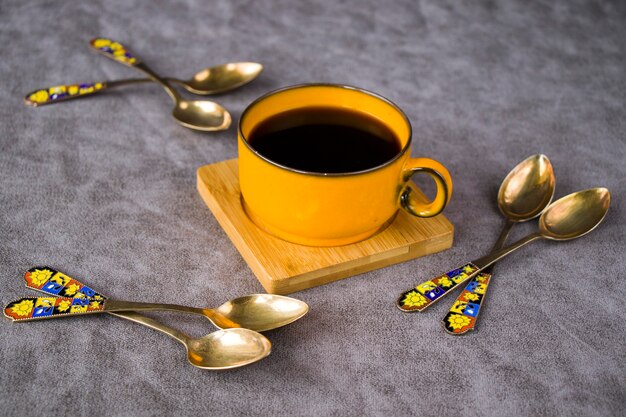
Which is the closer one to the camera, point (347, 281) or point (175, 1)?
point (347, 281)

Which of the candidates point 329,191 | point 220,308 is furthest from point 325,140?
point 220,308

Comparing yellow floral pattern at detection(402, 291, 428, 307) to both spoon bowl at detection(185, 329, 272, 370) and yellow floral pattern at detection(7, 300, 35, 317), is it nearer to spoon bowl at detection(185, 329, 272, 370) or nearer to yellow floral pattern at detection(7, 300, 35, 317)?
spoon bowl at detection(185, 329, 272, 370)

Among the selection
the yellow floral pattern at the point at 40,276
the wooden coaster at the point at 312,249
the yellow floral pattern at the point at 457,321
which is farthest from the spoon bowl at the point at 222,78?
the yellow floral pattern at the point at 457,321

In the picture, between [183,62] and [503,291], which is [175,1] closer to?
[183,62]

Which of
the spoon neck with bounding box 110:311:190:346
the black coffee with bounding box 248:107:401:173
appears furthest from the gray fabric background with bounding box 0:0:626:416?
the black coffee with bounding box 248:107:401:173

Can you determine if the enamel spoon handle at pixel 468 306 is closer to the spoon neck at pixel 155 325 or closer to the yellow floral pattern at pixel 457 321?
the yellow floral pattern at pixel 457 321

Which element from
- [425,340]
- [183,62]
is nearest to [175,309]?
[425,340]
